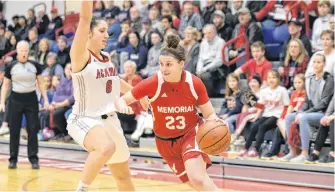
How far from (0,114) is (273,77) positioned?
24.2 ft

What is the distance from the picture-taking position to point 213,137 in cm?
501

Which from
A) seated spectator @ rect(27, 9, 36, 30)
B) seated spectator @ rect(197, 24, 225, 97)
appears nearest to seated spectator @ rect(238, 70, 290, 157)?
seated spectator @ rect(197, 24, 225, 97)

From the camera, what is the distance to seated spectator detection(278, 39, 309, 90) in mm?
9180

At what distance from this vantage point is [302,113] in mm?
8273

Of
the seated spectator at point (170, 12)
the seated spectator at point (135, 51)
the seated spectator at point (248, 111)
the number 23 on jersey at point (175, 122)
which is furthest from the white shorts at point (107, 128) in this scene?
the seated spectator at point (170, 12)

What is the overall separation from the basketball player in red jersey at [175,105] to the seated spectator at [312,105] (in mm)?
→ 3206

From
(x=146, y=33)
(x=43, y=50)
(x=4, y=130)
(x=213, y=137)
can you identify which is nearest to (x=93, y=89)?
(x=213, y=137)

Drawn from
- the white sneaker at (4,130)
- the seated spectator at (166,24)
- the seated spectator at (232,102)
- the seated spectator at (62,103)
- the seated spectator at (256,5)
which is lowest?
the white sneaker at (4,130)

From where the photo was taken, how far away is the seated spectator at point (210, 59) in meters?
10.6

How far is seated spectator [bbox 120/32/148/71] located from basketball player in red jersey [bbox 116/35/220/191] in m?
6.79

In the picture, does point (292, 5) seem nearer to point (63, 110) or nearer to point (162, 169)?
point (162, 169)

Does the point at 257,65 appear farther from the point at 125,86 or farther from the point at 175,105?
the point at 175,105

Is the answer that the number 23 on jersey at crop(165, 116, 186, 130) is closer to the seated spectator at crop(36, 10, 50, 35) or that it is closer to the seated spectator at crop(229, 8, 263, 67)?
the seated spectator at crop(229, 8, 263, 67)

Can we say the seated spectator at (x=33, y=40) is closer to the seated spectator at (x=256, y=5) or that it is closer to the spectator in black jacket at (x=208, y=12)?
the spectator in black jacket at (x=208, y=12)
